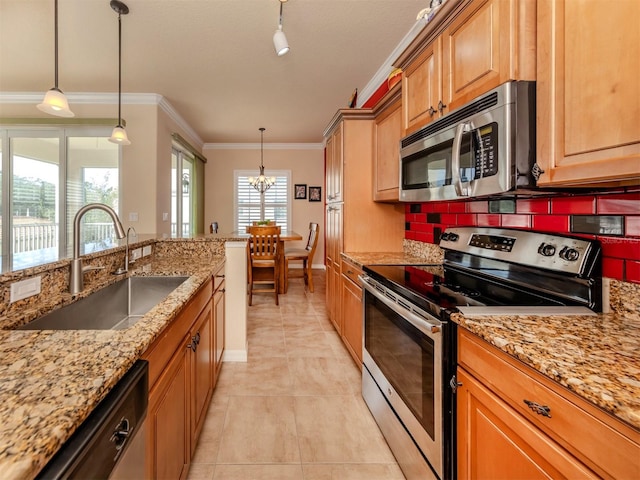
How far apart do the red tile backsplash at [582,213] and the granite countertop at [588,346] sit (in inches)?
3.1

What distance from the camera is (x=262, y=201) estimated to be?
23.0 feet

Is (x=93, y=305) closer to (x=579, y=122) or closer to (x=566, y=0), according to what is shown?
(x=579, y=122)

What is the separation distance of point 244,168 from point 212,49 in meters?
3.99

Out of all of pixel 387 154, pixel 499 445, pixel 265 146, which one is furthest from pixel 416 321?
pixel 265 146

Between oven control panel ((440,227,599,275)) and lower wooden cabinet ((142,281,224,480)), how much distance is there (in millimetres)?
1414

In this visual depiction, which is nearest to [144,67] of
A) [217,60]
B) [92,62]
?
[92,62]

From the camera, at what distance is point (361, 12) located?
2494mm

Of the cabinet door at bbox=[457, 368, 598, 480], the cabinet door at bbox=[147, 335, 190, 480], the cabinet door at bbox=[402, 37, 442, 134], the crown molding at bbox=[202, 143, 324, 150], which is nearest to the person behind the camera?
the cabinet door at bbox=[457, 368, 598, 480]

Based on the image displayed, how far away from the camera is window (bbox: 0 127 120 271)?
13.7ft

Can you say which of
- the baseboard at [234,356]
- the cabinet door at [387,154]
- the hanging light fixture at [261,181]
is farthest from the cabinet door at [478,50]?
the hanging light fixture at [261,181]

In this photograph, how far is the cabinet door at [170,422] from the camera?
3.19ft

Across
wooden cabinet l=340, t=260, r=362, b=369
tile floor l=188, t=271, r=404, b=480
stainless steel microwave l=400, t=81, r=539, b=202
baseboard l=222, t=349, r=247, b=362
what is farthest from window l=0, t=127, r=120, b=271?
stainless steel microwave l=400, t=81, r=539, b=202

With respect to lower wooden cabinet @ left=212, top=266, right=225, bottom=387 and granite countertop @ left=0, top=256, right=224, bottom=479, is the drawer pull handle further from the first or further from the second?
lower wooden cabinet @ left=212, top=266, right=225, bottom=387

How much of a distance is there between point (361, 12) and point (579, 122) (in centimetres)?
209
